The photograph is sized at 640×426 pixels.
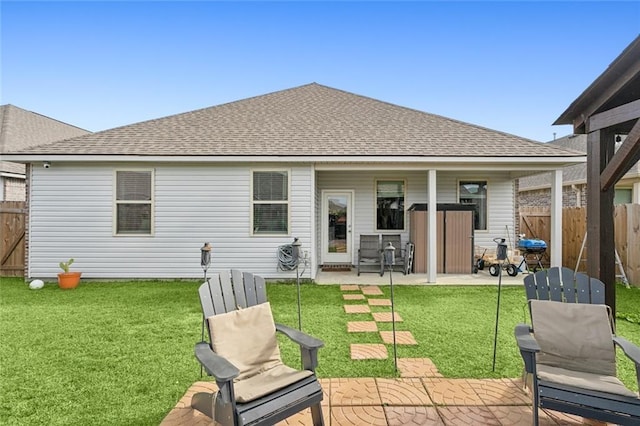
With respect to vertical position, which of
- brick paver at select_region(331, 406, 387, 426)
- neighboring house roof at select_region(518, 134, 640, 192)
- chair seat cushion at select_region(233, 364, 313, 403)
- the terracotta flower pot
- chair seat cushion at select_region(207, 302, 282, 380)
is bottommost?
brick paver at select_region(331, 406, 387, 426)

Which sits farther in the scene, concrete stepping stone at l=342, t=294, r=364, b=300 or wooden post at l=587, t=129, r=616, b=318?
concrete stepping stone at l=342, t=294, r=364, b=300

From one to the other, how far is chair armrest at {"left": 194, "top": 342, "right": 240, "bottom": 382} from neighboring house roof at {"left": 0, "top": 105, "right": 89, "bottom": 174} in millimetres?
12742

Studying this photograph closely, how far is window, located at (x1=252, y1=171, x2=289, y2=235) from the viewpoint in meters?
7.52

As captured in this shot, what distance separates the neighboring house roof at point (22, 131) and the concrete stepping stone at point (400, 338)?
A: 13.0m

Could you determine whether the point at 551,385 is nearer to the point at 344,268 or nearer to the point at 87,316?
the point at 87,316

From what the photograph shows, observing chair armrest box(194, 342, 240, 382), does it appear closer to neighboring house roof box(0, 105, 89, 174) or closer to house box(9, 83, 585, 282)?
house box(9, 83, 585, 282)

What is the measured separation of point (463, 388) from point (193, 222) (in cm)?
639

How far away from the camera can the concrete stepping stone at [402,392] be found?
2642mm

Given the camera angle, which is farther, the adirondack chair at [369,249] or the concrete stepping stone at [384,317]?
the adirondack chair at [369,249]

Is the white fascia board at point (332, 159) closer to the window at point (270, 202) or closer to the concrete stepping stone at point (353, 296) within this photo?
the window at point (270, 202)

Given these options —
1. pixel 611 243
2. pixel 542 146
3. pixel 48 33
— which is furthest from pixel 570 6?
pixel 48 33

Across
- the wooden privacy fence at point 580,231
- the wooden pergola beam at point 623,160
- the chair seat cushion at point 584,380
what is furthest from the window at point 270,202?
the wooden privacy fence at point 580,231

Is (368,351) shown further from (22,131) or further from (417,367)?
(22,131)

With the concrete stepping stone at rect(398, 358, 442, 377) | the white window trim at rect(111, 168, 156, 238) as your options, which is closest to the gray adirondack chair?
the concrete stepping stone at rect(398, 358, 442, 377)
